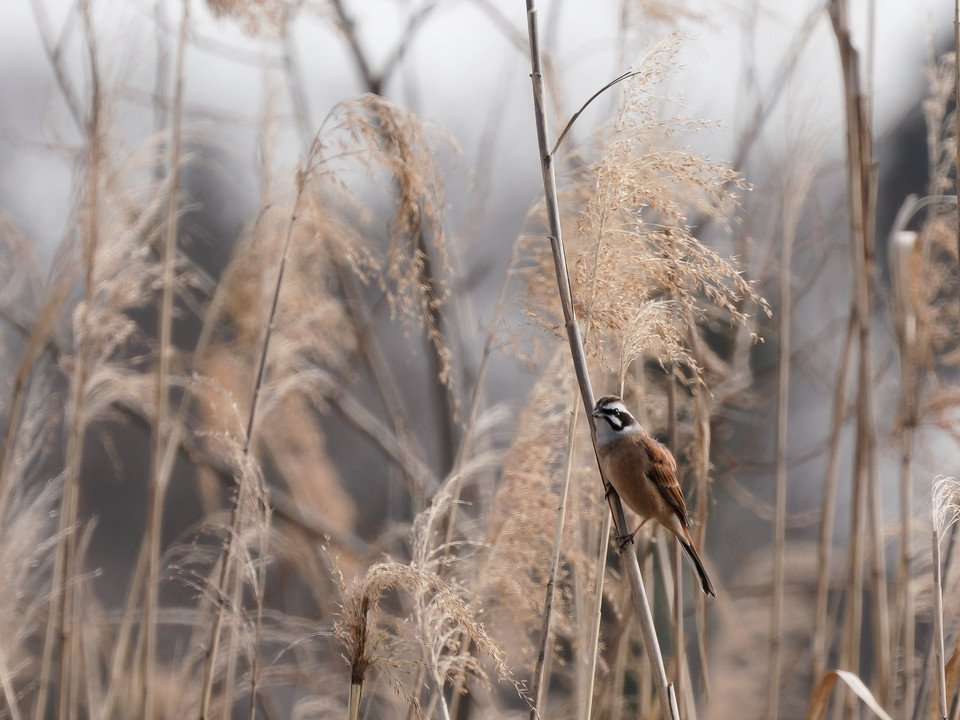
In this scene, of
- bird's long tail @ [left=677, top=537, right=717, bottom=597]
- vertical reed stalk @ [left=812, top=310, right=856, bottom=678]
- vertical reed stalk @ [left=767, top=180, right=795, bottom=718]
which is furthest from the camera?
vertical reed stalk @ [left=767, top=180, right=795, bottom=718]

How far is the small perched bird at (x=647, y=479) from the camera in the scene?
1.75m

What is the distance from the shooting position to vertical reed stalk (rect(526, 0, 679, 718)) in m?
1.35

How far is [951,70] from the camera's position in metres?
2.58

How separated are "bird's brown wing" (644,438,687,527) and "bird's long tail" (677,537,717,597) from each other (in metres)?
0.06

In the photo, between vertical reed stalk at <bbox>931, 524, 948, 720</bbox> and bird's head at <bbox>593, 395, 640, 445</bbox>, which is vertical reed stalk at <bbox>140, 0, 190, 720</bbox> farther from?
vertical reed stalk at <bbox>931, 524, 948, 720</bbox>

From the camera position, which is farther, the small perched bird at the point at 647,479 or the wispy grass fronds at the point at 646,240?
the small perched bird at the point at 647,479

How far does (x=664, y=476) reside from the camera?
1.83 metres

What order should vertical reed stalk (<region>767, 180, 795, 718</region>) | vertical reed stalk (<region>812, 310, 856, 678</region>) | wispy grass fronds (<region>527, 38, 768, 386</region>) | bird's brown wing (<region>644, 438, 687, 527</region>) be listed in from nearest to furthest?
wispy grass fronds (<region>527, 38, 768, 386</region>) < bird's brown wing (<region>644, 438, 687, 527</region>) < vertical reed stalk (<region>812, 310, 856, 678</region>) < vertical reed stalk (<region>767, 180, 795, 718</region>)

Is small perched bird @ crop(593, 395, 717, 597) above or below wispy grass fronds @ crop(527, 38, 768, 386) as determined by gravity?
below

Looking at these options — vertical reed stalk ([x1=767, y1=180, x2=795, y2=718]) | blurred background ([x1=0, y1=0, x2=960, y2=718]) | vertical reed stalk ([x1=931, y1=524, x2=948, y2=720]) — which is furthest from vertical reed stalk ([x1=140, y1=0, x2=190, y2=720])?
vertical reed stalk ([x1=931, y1=524, x2=948, y2=720])

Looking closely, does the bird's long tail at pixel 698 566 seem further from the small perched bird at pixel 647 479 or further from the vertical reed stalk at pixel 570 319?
the vertical reed stalk at pixel 570 319

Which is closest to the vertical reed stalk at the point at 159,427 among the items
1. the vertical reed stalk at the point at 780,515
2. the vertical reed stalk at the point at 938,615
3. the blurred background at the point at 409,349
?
the blurred background at the point at 409,349

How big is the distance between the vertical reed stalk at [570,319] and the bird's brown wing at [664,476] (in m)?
0.41

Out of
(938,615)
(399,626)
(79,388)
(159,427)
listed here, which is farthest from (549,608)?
(79,388)
